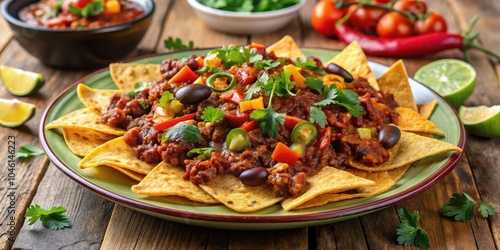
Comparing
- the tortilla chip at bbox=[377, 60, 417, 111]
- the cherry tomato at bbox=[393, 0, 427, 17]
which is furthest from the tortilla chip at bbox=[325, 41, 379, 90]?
the cherry tomato at bbox=[393, 0, 427, 17]

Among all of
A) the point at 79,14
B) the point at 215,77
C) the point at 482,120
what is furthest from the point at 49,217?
the point at 482,120

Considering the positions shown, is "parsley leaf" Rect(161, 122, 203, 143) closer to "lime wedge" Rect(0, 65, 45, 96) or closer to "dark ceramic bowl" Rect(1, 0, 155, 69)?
"lime wedge" Rect(0, 65, 45, 96)

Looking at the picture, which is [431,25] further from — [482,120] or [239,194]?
[239,194]

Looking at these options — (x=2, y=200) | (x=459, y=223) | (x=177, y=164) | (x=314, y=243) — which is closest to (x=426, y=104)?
(x=459, y=223)

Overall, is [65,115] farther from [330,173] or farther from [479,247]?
[479,247]

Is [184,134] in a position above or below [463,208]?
above

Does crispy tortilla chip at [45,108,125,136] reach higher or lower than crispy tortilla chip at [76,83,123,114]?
higher
